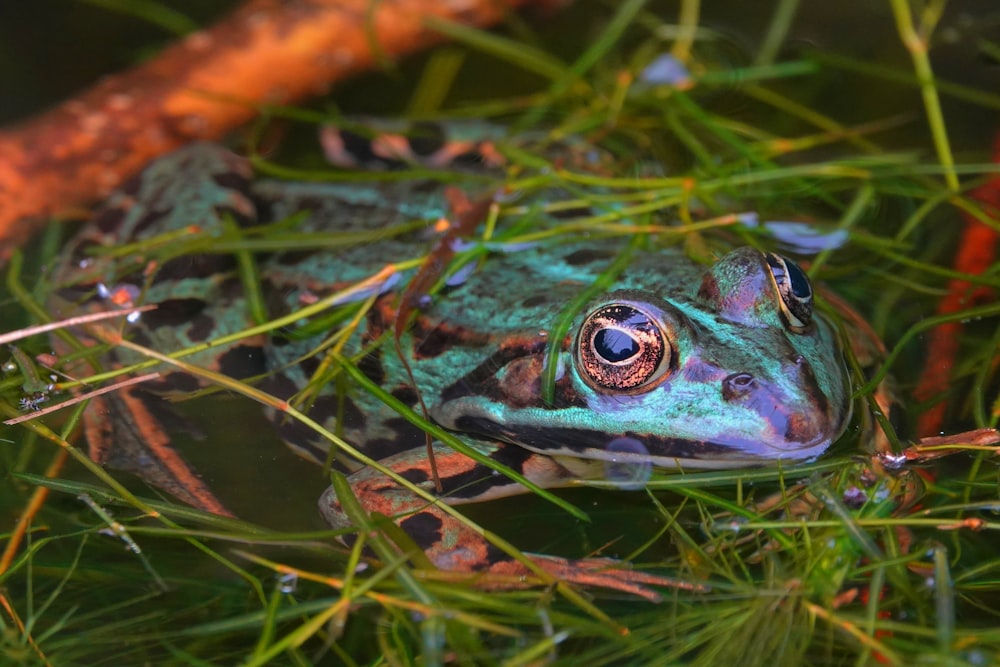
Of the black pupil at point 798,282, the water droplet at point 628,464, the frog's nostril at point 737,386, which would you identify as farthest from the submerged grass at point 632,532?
the black pupil at point 798,282

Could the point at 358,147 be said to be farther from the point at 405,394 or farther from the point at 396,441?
the point at 396,441

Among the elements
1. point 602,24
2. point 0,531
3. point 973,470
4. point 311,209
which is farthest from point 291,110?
point 973,470

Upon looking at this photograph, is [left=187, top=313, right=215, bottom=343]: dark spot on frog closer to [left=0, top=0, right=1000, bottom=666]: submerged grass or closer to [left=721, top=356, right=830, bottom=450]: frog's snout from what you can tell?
[left=0, top=0, right=1000, bottom=666]: submerged grass

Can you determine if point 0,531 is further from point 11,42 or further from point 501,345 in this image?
point 11,42

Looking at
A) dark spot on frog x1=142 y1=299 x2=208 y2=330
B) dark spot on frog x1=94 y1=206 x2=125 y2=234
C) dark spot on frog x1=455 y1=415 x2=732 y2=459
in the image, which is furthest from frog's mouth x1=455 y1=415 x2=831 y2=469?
dark spot on frog x1=94 y1=206 x2=125 y2=234

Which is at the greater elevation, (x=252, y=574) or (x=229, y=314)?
(x=229, y=314)

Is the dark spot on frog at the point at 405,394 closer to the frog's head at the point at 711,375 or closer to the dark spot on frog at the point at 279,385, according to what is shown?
the dark spot on frog at the point at 279,385
